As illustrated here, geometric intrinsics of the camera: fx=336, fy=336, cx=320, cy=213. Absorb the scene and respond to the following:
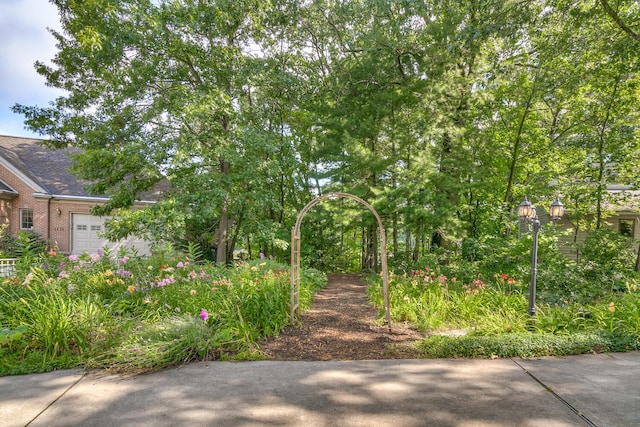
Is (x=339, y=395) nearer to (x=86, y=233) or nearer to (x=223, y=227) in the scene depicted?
(x=223, y=227)

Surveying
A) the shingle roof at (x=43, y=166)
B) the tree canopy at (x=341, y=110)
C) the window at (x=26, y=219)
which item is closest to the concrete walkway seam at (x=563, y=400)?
the tree canopy at (x=341, y=110)

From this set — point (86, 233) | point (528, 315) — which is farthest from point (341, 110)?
point (86, 233)

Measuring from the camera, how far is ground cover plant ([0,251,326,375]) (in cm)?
363

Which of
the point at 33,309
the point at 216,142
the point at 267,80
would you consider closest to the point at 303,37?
the point at 267,80

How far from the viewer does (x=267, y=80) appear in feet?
32.9

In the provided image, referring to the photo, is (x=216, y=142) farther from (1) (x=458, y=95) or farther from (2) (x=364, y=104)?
(1) (x=458, y=95)

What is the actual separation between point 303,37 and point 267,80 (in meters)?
3.33

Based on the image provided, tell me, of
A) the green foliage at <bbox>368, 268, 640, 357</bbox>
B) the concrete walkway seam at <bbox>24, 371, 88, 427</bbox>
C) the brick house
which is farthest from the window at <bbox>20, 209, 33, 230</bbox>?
the green foliage at <bbox>368, 268, 640, 357</bbox>

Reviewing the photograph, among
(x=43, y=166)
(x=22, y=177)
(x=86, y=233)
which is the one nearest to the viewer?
(x=22, y=177)

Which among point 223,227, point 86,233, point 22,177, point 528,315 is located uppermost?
point 22,177

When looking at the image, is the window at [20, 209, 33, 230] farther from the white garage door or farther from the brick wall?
the white garage door

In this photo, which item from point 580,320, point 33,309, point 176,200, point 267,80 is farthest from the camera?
point 267,80

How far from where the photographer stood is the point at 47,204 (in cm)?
1491

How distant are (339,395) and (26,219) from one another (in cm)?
1810
